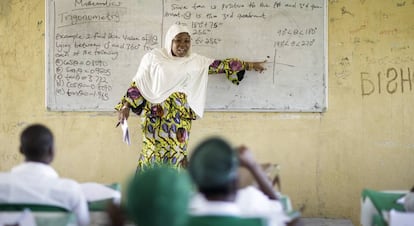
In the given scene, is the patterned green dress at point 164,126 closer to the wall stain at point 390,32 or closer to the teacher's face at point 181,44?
the teacher's face at point 181,44

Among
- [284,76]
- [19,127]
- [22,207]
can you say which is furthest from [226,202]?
[19,127]

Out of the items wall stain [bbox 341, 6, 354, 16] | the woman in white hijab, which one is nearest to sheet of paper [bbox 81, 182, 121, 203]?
the woman in white hijab

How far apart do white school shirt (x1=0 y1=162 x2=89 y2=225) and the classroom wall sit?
256 centimetres

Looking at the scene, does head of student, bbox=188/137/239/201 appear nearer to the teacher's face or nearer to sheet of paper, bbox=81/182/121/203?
sheet of paper, bbox=81/182/121/203

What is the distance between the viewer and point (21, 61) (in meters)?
5.22

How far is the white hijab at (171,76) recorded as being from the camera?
4457mm

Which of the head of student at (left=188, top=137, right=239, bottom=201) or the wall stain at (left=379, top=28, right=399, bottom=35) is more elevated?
the wall stain at (left=379, top=28, right=399, bottom=35)

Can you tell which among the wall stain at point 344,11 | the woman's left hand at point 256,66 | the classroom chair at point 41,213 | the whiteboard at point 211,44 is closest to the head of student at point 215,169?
the classroom chair at point 41,213

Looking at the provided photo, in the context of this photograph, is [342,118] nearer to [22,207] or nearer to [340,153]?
[340,153]

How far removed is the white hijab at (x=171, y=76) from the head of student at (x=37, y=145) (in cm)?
198

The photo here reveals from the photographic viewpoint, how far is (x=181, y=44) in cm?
448

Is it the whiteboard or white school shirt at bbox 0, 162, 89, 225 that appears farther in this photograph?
the whiteboard

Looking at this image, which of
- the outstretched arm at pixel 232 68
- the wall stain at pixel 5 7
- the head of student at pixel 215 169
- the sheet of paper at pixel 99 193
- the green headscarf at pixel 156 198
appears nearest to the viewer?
the green headscarf at pixel 156 198

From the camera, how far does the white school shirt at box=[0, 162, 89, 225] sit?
2.30 metres
